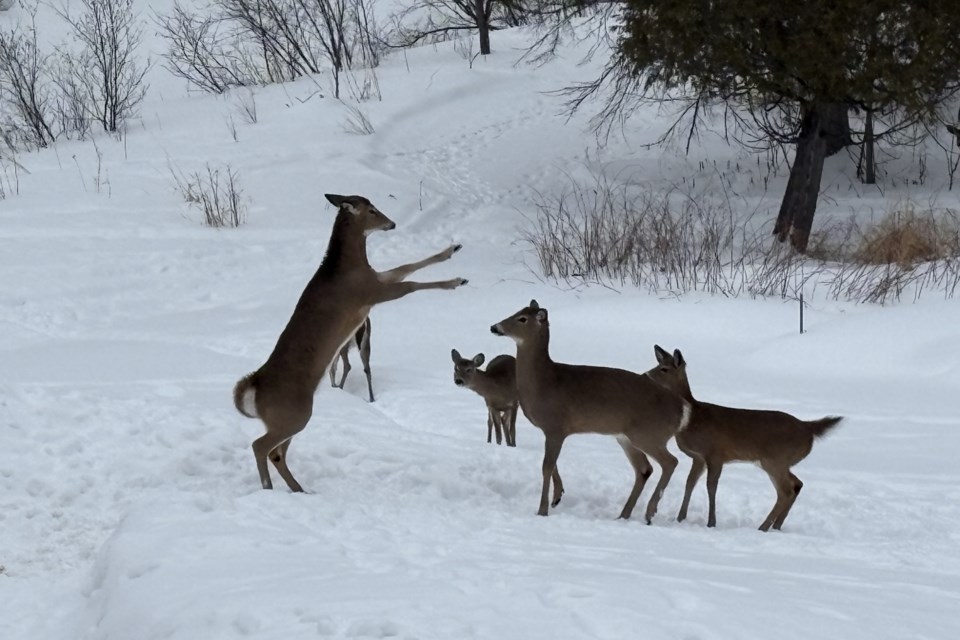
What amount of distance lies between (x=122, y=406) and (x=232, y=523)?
3.67 metres

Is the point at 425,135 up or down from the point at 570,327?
up

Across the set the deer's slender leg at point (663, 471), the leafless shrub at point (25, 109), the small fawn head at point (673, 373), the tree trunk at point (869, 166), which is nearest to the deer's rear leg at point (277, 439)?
the deer's slender leg at point (663, 471)

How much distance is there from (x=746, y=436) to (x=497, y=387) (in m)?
2.71

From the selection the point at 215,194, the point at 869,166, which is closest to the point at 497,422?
the point at 215,194

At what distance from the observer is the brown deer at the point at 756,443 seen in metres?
7.07

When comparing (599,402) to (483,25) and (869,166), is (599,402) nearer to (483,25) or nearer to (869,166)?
(869,166)

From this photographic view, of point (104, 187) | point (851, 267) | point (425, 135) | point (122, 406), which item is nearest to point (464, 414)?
point (122, 406)

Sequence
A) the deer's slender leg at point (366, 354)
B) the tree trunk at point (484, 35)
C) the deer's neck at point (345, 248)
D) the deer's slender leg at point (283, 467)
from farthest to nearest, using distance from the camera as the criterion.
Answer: the tree trunk at point (484, 35), the deer's slender leg at point (366, 354), the deer's neck at point (345, 248), the deer's slender leg at point (283, 467)

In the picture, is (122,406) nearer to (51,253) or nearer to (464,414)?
(464,414)

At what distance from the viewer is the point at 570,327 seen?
13.0 meters

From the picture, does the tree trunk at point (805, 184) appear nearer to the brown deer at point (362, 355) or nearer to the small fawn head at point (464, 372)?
the brown deer at point (362, 355)

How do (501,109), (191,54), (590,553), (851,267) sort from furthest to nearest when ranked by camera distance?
(191,54) < (501,109) < (851,267) < (590,553)

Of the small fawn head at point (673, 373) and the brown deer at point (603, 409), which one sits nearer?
the brown deer at point (603, 409)

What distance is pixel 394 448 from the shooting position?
8656 millimetres
